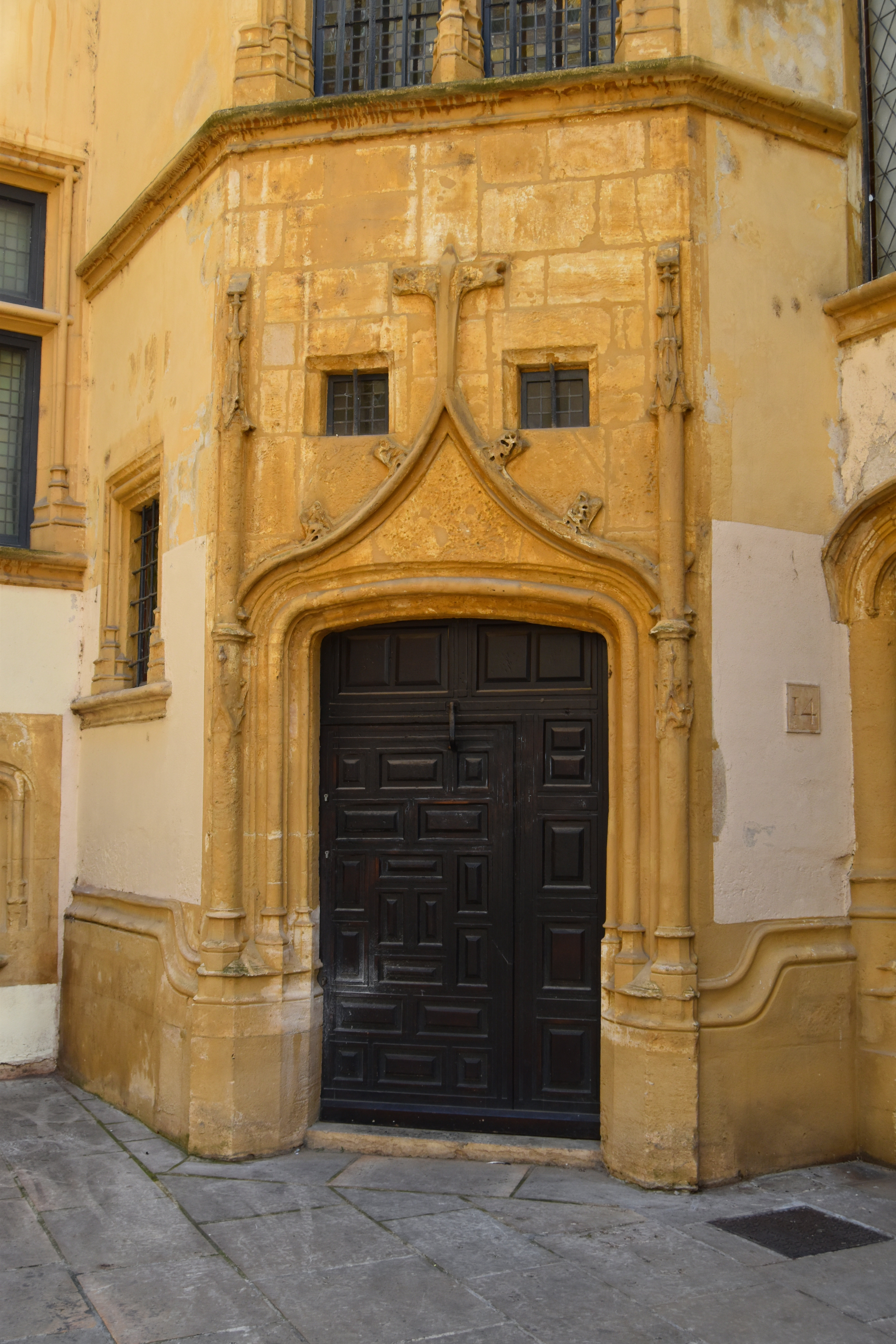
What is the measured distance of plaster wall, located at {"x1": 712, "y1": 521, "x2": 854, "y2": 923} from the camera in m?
5.96

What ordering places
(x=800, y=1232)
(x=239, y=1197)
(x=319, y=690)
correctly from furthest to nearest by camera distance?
(x=319, y=690), (x=239, y=1197), (x=800, y=1232)

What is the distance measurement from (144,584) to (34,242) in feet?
9.05

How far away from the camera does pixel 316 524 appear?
6.28 metres

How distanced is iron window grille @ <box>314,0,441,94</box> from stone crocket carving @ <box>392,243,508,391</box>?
1283 millimetres

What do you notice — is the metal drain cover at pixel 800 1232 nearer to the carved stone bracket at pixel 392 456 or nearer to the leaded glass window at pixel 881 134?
the carved stone bracket at pixel 392 456

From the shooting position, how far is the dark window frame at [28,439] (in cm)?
854

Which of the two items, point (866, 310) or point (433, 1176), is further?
point (866, 310)

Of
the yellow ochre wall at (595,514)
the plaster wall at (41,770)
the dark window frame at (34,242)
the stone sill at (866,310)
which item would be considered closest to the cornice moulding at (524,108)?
the yellow ochre wall at (595,514)

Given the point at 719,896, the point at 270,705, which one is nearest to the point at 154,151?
the point at 270,705

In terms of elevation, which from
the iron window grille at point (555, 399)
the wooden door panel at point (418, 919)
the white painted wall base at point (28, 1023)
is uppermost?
the iron window grille at point (555, 399)

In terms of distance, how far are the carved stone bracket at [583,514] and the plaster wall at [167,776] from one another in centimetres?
199

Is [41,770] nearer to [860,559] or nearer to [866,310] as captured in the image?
[860,559]

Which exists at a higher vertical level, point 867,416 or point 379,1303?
point 867,416

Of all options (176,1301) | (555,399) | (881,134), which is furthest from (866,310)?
(176,1301)
